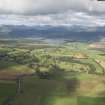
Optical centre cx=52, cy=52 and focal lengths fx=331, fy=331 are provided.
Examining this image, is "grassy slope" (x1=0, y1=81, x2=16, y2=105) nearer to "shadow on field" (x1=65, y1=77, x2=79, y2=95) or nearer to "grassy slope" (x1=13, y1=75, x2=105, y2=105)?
"grassy slope" (x1=13, y1=75, x2=105, y2=105)

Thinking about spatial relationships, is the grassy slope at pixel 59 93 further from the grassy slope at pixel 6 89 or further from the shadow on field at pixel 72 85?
the grassy slope at pixel 6 89

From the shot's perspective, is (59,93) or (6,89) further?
(6,89)

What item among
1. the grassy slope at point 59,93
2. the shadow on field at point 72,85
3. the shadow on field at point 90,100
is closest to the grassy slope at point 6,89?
the grassy slope at point 59,93


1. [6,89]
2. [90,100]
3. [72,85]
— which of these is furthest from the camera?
[72,85]

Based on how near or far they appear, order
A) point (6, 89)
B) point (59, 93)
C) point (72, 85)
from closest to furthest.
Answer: point (59, 93)
point (6, 89)
point (72, 85)

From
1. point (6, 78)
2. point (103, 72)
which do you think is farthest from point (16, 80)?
point (103, 72)

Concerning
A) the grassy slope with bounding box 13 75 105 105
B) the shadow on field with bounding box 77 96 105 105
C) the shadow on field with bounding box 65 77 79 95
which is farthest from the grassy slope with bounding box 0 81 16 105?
the shadow on field with bounding box 77 96 105 105

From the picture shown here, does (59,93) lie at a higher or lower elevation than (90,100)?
higher

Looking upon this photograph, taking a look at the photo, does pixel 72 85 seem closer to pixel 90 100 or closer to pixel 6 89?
pixel 90 100

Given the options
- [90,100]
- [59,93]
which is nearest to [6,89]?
[59,93]
